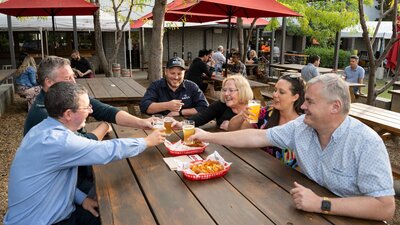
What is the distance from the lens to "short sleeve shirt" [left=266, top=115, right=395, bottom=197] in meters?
1.54

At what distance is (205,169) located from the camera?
1.95 metres

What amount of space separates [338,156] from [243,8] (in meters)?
5.07

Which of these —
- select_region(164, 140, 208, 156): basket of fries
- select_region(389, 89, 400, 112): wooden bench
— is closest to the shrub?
select_region(389, 89, 400, 112): wooden bench

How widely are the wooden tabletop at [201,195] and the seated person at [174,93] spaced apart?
1.58m

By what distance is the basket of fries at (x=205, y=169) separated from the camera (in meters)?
1.88

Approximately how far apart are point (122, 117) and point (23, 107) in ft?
20.0

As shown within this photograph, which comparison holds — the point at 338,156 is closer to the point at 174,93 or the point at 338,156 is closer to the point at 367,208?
the point at 367,208

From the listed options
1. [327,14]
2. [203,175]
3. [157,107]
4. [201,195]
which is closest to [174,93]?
[157,107]

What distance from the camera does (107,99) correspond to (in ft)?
16.3

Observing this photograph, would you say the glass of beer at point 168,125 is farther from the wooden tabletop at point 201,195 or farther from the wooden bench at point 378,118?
the wooden bench at point 378,118

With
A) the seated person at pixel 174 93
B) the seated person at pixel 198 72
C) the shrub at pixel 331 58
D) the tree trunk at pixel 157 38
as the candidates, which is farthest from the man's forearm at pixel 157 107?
the shrub at pixel 331 58

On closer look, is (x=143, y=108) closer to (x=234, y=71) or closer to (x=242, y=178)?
(x=242, y=178)

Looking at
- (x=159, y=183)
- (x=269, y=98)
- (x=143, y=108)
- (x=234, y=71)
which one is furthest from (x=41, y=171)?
(x=234, y=71)

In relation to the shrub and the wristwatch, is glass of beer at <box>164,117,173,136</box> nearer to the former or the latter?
the wristwatch
